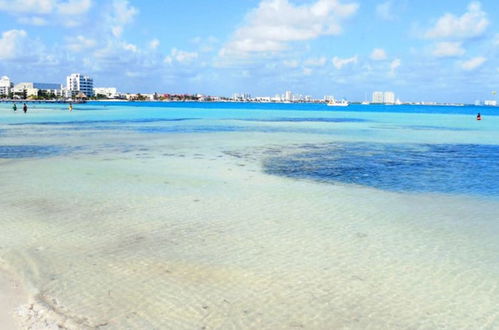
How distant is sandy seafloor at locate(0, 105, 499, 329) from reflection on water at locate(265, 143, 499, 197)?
1.40 meters

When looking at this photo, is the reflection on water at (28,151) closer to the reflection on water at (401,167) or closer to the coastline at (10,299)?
the reflection on water at (401,167)

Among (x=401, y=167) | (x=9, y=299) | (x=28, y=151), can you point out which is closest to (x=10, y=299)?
(x=9, y=299)

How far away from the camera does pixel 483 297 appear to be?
6.99 metres

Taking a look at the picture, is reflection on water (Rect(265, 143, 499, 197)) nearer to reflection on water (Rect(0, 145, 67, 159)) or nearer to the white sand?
reflection on water (Rect(0, 145, 67, 159))

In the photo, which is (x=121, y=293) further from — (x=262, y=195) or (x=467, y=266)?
(x=262, y=195)

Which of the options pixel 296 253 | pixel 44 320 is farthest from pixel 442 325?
pixel 44 320

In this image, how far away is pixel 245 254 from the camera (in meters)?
8.70

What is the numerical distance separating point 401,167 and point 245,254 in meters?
13.3

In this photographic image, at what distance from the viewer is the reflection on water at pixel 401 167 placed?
52.0 ft

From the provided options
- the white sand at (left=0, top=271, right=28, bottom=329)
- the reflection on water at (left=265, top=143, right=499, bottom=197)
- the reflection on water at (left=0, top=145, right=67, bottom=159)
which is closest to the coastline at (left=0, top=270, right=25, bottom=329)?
the white sand at (left=0, top=271, right=28, bottom=329)

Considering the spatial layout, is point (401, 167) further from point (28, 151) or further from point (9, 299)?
point (28, 151)

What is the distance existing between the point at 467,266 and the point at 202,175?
10852mm

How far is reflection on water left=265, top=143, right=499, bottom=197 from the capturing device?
623 inches

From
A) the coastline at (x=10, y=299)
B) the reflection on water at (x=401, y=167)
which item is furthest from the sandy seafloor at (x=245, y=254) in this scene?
the reflection on water at (x=401, y=167)
